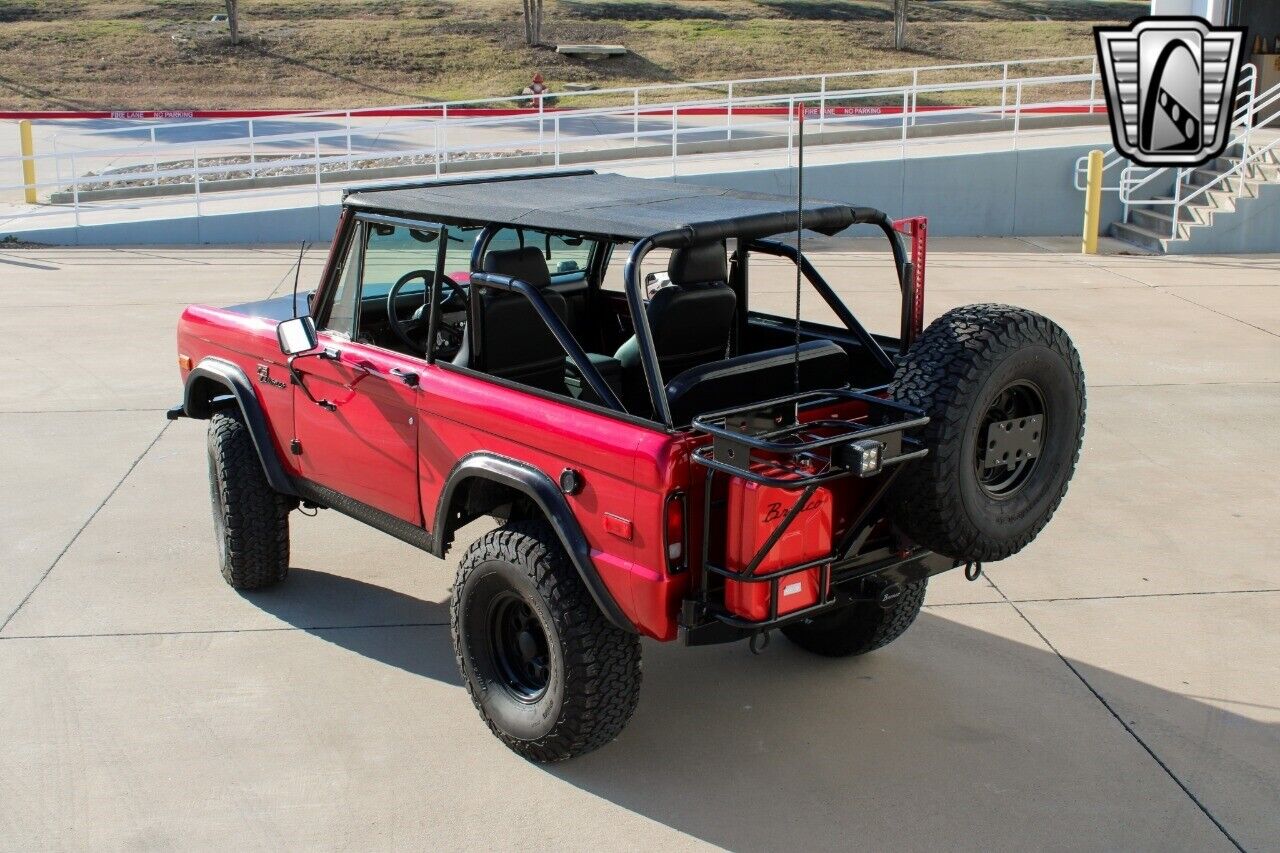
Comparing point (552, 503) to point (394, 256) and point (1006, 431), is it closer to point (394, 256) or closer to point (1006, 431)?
point (1006, 431)

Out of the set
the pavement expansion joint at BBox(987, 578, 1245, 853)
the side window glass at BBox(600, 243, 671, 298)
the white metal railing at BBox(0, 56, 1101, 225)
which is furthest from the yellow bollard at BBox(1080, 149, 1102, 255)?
the pavement expansion joint at BBox(987, 578, 1245, 853)

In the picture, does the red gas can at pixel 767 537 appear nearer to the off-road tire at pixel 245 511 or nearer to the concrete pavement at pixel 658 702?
the concrete pavement at pixel 658 702

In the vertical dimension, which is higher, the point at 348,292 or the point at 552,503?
the point at 348,292

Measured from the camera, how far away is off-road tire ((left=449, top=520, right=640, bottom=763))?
4.16 meters

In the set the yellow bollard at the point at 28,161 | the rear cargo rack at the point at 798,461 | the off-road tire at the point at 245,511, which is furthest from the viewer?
the yellow bollard at the point at 28,161

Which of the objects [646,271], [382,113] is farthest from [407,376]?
[382,113]

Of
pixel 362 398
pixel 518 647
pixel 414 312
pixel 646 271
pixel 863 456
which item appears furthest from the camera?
pixel 646 271

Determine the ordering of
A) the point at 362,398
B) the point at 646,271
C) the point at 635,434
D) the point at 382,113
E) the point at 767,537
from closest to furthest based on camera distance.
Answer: the point at 767,537 → the point at 635,434 → the point at 362,398 → the point at 646,271 → the point at 382,113

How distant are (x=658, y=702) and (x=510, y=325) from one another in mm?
1447

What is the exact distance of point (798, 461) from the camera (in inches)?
151

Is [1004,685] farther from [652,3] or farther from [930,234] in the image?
[652,3]

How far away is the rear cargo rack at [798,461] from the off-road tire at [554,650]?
1.32ft

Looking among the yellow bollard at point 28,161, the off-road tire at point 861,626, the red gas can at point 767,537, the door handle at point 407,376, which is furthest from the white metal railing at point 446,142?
the red gas can at point 767,537

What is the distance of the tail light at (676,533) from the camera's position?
3.84m
